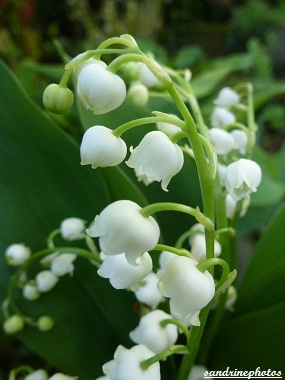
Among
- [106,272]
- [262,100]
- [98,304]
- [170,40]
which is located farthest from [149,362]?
[170,40]

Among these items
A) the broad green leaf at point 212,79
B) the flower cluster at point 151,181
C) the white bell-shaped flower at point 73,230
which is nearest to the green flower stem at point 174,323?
the flower cluster at point 151,181

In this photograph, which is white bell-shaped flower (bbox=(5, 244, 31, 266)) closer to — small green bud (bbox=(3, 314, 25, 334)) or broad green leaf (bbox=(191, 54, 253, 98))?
small green bud (bbox=(3, 314, 25, 334))

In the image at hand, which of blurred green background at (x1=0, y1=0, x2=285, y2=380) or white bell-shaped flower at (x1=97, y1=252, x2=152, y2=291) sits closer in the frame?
white bell-shaped flower at (x1=97, y1=252, x2=152, y2=291)

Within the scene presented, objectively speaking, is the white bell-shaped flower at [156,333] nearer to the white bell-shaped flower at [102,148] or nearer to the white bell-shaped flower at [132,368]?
the white bell-shaped flower at [132,368]

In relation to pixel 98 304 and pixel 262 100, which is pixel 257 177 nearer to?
pixel 98 304

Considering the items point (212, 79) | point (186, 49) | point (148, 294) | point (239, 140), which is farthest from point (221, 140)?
point (186, 49)

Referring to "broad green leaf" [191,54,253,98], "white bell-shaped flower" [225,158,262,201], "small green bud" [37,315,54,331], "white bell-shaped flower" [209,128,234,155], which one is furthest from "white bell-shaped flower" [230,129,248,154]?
"broad green leaf" [191,54,253,98]
